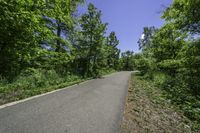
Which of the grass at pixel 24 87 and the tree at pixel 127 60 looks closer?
the grass at pixel 24 87

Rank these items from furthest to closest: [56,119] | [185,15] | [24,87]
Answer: [24,87] < [185,15] < [56,119]

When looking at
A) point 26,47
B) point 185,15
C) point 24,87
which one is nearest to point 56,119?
point 24,87

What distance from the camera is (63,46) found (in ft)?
41.7

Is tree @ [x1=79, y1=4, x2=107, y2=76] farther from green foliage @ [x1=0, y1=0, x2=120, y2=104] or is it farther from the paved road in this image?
the paved road

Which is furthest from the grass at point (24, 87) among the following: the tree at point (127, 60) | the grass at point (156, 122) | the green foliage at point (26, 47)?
the tree at point (127, 60)

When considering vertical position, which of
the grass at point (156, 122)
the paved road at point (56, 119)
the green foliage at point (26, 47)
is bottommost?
the grass at point (156, 122)

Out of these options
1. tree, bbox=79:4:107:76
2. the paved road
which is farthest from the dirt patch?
tree, bbox=79:4:107:76

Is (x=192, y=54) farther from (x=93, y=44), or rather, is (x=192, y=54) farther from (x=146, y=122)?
(x=93, y=44)

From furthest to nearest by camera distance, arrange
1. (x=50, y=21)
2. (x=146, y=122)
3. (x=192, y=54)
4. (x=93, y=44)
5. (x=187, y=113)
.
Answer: (x=93, y=44) → (x=50, y=21) → (x=192, y=54) → (x=187, y=113) → (x=146, y=122)

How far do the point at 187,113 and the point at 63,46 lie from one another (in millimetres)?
10737

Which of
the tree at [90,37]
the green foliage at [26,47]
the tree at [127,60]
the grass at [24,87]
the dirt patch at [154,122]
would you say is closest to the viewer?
the dirt patch at [154,122]

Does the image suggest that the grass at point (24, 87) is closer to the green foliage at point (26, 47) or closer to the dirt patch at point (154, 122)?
the green foliage at point (26, 47)

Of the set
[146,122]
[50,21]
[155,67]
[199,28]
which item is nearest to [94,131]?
[146,122]

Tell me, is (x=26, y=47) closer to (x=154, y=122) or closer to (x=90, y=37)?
(x=154, y=122)
